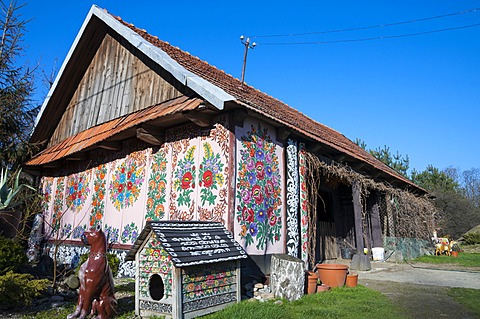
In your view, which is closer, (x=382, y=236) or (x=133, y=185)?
(x=133, y=185)

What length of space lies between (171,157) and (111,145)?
7.28 feet

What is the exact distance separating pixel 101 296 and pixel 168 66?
4580 millimetres

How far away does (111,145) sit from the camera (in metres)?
9.32

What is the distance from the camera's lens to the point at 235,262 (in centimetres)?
571

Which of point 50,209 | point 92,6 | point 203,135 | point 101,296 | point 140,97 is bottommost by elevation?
point 101,296

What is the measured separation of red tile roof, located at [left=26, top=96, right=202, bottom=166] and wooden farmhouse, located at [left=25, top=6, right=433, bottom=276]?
0.16ft

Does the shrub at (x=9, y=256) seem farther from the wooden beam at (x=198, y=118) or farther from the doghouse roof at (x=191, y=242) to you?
the wooden beam at (x=198, y=118)

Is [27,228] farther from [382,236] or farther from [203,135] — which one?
[382,236]

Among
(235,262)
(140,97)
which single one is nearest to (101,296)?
(235,262)

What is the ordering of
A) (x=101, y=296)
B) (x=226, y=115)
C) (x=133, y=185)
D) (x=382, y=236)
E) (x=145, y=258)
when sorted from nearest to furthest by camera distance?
(x=101, y=296), (x=145, y=258), (x=226, y=115), (x=133, y=185), (x=382, y=236)

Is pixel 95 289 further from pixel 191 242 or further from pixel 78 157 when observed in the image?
pixel 78 157

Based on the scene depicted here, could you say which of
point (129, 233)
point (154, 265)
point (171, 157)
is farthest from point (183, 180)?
point (154, 265)

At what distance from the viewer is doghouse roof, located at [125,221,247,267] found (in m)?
4.95

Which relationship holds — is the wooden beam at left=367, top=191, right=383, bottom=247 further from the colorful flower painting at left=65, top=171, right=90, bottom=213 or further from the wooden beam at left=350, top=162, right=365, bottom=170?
the colorful flower painting at left=65, top=171, right=90, bottom=213
